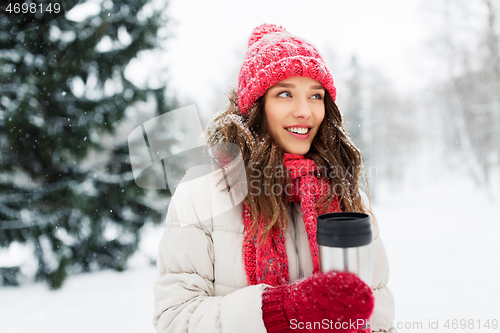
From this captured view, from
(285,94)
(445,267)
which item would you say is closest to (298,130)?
(285,94)

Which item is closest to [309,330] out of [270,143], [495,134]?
[270,143]

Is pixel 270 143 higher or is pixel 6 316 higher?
pixel 270 143

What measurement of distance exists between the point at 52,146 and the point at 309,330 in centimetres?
333

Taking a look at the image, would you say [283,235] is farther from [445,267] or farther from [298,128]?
[445,267]

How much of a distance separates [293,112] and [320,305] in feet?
2.47

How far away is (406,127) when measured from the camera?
1479cm

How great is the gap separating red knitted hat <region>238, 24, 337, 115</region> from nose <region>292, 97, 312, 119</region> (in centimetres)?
11

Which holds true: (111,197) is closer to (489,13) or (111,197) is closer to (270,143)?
(270,143)

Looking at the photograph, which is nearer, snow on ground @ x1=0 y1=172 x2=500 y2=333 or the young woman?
the young woman

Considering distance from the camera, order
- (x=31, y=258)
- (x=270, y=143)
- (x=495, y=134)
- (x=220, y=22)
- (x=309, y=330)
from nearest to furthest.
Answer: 1. (x=309, y=330)
2. (x=270, y=143)
3. (x=31, y=258)
4. (x=220, y=22)
5. (x=495, y=134)

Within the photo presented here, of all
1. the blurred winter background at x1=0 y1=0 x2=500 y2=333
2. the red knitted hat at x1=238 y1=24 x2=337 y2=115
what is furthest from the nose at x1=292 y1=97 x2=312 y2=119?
the blurred winter background at x1=0 y1=0 x2=500 y2=333

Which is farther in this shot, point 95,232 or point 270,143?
point 95,232

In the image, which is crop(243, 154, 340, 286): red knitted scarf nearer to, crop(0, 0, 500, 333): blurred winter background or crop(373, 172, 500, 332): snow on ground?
crop(0, 0, 500, 333): blurred winter background

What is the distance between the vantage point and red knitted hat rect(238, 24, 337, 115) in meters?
1.23
